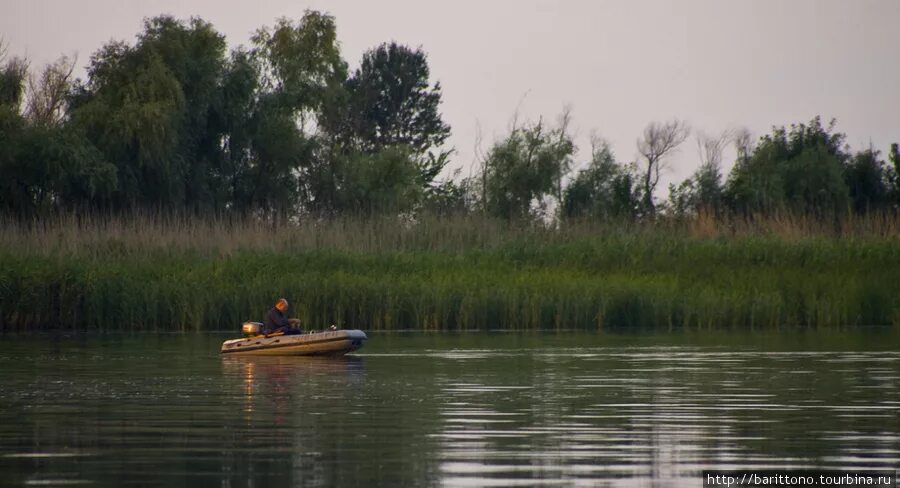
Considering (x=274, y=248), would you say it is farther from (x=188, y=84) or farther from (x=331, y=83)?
(x=331, y=83)

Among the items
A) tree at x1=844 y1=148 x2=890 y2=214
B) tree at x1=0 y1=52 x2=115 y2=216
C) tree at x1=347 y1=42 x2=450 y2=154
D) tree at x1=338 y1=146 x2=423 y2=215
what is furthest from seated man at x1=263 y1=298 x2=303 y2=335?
tree at x1=347 y1=42 x2=450 y2=154

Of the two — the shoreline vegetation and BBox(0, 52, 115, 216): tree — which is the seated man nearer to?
the shoreline vegetation

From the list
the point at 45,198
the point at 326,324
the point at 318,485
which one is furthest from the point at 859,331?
the point at 45,198

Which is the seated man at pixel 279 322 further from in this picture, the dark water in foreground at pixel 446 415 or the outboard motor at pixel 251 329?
the dark water in foreground at pixel 446 415

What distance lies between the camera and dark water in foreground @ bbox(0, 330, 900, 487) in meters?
11.6

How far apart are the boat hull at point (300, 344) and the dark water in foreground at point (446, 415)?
0.35 m

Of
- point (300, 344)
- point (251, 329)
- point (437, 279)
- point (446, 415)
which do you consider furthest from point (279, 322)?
point (446, 415)

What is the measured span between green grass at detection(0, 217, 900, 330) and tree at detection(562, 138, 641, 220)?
19654 mm

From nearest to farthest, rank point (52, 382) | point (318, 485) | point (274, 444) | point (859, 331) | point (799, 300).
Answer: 1. point (318, 485)
2. point (274, 444)
3. point (52, 382)
4. point (859, 331)
5. point (799, 300)

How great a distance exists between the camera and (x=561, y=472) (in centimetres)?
1141

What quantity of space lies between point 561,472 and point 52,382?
1063cm

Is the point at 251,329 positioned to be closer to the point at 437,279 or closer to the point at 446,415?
the point at 437,279

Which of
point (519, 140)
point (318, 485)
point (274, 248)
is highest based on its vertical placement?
point (519, 140)

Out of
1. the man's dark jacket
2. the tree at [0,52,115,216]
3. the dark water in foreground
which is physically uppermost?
the tree at [0,52,115,216]
